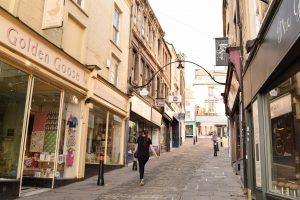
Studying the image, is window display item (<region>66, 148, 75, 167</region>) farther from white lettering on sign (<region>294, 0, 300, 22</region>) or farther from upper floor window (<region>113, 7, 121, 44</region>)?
white lettering on sign (<region>294, 0, 300, 22</region>)

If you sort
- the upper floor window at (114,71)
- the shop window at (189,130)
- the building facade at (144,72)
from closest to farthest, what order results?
the upper floor window at (114,71), the building facade at (144,72), the shop window at (189,130)

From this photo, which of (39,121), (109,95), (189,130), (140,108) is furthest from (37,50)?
(189,130)

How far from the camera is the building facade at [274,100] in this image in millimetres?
5089

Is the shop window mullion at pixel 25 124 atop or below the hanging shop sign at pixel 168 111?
below

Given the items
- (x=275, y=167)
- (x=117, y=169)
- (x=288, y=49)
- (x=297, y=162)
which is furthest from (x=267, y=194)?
(x=117, y=169)

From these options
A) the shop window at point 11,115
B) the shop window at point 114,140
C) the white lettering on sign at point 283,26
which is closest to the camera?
the white lettering on sign at point 283,26

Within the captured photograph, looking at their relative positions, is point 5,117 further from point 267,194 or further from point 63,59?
point 267,194

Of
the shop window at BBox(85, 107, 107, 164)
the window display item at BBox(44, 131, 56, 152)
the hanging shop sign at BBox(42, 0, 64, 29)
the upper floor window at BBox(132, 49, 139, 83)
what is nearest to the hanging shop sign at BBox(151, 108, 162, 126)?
the upper floor window at BBox(132, 49, 139, 83)

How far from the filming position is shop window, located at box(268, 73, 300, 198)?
18.1ft

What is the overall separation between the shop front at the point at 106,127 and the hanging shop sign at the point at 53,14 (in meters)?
3.56

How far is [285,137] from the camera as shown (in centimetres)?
613

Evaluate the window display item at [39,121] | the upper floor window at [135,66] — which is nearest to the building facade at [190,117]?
the upper floor window at [135,66]

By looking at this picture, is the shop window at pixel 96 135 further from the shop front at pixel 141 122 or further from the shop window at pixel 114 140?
the shop front at pixel 141 122

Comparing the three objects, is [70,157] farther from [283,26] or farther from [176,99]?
[176,99]
